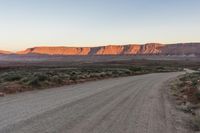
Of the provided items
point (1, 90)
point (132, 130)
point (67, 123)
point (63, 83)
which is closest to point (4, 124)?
point (67, 123)

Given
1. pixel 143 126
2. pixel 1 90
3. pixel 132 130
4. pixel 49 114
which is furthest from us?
pixel 1 90

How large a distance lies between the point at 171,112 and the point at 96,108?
3.10 m

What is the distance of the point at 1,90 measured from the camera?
19.8 meters

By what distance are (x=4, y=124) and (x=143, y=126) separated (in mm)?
4230

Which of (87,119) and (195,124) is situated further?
(87,119)

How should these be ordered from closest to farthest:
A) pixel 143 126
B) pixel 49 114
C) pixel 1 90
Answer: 1. pixel 143 126
2. pixel 49 114
3. pixel 1 90

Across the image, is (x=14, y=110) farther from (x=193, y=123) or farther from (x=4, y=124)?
(x=193, y=123)

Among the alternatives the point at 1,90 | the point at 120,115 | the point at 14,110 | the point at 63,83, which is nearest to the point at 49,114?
the point at 14,110

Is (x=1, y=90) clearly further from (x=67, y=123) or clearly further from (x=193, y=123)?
(x=193, y=123)

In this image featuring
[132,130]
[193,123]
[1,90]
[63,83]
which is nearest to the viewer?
[132,130]

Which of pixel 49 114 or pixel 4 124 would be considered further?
pixel 49 114

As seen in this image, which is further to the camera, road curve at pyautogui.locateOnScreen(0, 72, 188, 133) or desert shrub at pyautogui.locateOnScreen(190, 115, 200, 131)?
Result: desert shrub at pyautogui.locateOnScreen(190, 115, 200, 131)

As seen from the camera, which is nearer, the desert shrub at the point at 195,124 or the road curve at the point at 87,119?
the road curve at the point at 87,119

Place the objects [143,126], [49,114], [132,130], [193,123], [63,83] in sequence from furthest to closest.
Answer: [63,83] < [49,114] < [193,123] < [143,126] < [132,130]
